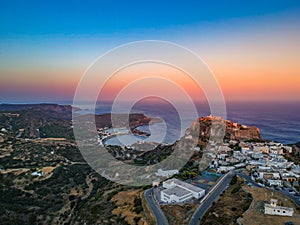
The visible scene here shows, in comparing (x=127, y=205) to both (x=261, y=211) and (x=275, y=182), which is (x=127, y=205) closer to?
(x=261, y=211)

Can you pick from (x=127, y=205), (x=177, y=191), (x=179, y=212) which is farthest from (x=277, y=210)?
(x=127, y=205)

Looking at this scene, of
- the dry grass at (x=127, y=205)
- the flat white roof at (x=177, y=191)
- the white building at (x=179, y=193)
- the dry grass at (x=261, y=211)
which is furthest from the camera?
the flat white roof at (x=177, y=191)

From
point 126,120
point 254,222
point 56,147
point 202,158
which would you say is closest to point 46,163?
point 56,147

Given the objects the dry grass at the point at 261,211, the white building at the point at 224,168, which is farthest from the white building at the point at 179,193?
the white building at the point at 224,168

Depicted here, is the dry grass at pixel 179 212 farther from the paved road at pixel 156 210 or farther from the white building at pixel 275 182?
the white building at pixel 275 182

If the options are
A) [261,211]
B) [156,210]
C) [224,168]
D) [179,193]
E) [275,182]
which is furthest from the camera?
[224,168]

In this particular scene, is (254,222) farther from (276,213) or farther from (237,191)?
(237,191)
